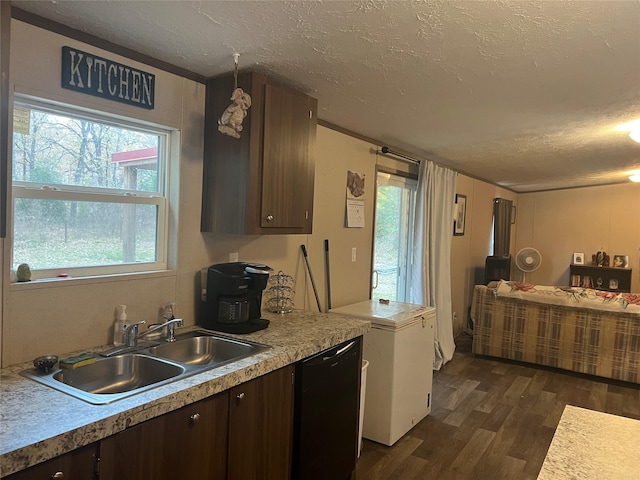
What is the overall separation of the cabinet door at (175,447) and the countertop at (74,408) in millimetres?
42

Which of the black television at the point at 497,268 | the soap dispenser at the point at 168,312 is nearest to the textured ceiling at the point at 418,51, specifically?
the soap dispenser at the point at 168,312

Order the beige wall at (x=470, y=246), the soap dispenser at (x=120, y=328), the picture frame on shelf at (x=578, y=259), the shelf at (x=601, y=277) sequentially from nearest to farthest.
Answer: the soap dispenser at (x=120, y=328) → the beige wall at (x=470, y=246) → the shelf at (x=601, y=277) → the picture frame on shelf at (x=578, y=259)

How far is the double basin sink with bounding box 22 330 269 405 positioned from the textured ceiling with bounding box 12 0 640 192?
4.19 feet

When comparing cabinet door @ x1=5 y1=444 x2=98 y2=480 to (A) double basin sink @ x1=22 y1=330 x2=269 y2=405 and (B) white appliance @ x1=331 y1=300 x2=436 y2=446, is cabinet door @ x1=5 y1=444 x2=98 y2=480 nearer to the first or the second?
(A) double basin sink @ x1=22 y1=330 x2=269 y2=405

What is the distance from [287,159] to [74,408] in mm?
1521

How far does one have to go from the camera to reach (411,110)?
2.88m

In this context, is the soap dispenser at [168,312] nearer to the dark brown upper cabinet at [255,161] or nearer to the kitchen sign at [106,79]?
the dark brown upper cabinet at [255,161]

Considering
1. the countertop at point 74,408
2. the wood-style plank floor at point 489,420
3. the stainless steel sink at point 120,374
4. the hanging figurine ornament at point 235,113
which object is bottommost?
the wood-style plank floor at point 489,420

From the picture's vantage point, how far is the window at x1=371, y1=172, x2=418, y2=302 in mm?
4137

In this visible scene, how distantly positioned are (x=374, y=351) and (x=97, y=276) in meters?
1.78

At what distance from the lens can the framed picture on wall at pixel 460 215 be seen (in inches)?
219

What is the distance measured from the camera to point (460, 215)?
18.6 feet

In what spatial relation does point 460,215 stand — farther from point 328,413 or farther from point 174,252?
point 174,252

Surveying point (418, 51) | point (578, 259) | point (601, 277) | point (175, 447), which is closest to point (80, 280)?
point (175, 447)
